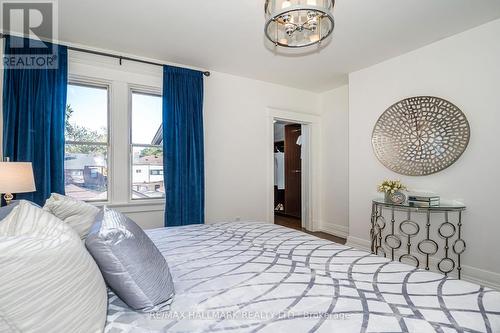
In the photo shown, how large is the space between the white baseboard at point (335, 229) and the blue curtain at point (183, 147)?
2.48 metres

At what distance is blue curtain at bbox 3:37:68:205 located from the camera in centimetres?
256

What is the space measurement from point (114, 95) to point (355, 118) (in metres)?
3.29

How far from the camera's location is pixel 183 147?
341 cm

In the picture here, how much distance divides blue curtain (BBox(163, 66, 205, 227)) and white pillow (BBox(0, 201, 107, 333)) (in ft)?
7.92

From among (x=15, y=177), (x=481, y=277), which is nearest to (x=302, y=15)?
(x=15, y=177)

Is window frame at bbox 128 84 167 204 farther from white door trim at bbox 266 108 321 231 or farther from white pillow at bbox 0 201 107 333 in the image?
white door trim at bbox 266 108 321 231

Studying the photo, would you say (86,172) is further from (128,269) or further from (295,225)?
(295,225)

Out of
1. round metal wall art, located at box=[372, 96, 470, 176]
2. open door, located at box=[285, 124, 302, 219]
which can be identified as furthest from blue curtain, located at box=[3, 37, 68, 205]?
open door, located at box=[285, 124, 302, 219]

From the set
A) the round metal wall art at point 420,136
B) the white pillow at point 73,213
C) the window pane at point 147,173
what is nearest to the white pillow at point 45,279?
the white pillow at point 73,213

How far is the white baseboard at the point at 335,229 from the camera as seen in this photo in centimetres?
447

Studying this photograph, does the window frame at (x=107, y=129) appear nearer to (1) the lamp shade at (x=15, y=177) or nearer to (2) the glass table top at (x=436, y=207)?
(1) the lamp shade at (x=15, y=177)

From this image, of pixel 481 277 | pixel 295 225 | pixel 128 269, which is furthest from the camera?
pixel 295 225

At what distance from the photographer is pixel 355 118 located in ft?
12.6

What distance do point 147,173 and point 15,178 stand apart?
4.90 ft
